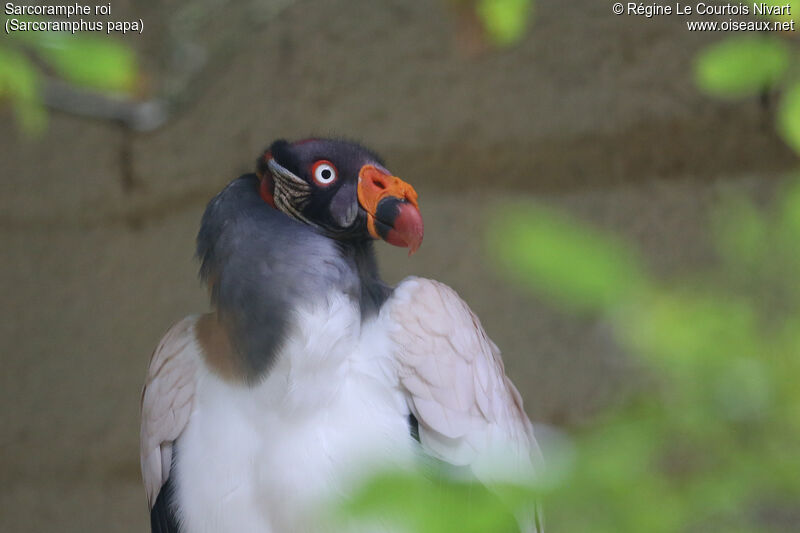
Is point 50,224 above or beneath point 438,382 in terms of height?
above

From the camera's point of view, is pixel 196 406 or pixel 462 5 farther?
pixel 462 5

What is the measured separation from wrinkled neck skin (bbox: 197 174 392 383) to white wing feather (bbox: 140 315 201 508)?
12 centimetres

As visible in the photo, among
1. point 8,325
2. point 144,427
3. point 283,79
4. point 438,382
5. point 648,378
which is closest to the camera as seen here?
point 438,382

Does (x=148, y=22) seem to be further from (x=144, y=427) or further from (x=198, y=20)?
(x=144, y=427)

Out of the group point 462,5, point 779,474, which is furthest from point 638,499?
point 462,5

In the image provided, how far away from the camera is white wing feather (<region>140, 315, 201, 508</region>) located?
1828 mm

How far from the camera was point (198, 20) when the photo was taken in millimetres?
2994

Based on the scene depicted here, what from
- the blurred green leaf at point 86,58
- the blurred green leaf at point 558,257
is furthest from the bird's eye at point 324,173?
the blurred green leaf at point 558,257

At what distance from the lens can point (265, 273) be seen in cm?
174

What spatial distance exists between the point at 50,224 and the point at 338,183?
1.54m

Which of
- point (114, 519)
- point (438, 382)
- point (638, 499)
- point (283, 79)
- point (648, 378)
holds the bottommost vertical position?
point (114, 519)

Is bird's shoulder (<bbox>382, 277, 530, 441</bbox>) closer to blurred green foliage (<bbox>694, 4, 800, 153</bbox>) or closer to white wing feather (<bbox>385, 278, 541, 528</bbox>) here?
white wing feather (<bbox>385, 278, 541, 528</bbox>)

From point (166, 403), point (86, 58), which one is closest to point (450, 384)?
point (166, 403)

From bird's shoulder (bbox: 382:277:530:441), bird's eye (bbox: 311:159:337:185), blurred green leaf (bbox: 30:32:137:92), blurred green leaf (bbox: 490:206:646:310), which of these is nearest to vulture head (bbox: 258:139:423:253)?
bird's eye (bbox: 311:159:337:185)
